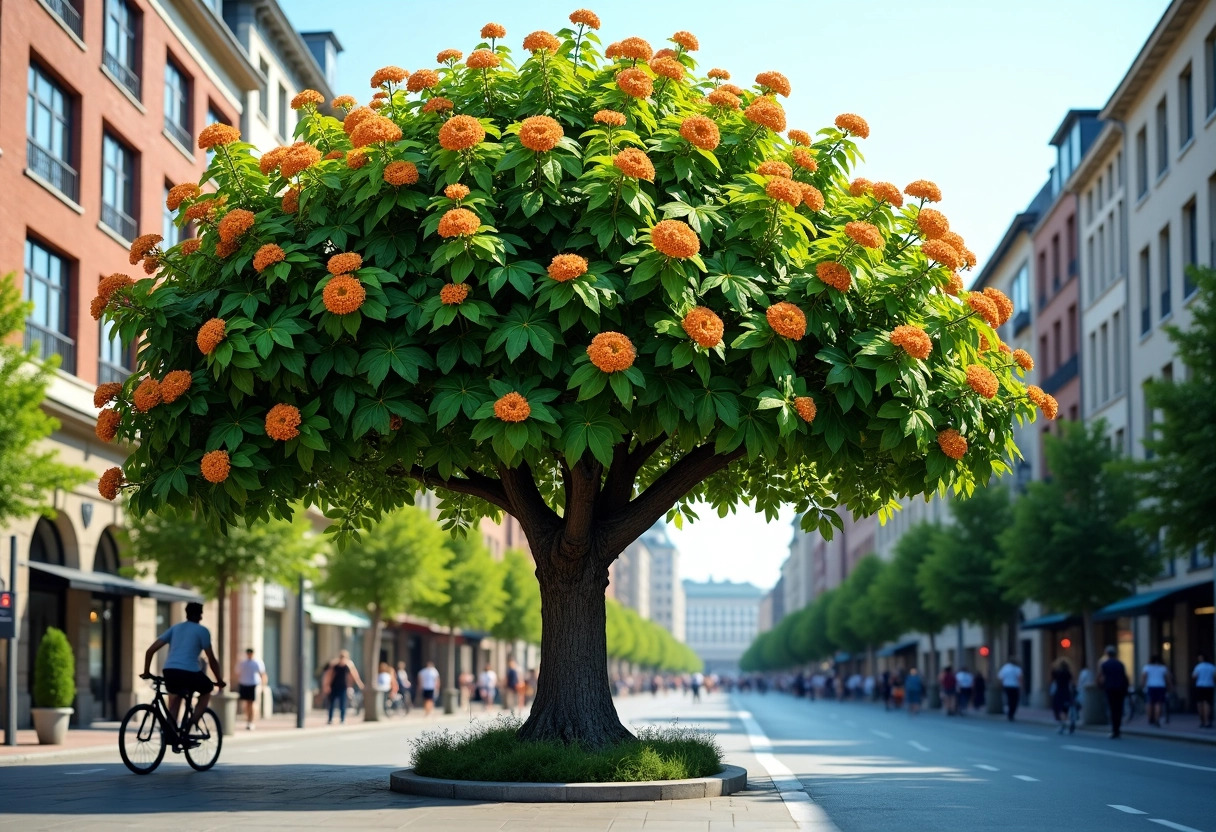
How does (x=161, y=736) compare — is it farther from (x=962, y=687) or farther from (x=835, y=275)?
(x=962, y=687)

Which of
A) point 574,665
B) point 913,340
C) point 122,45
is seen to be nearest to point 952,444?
point 913,340

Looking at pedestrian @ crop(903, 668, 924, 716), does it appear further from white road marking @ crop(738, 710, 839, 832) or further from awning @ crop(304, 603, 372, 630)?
white road marking @ crop(738, 710, 839, 832)

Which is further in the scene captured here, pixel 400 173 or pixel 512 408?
pixel 400 173

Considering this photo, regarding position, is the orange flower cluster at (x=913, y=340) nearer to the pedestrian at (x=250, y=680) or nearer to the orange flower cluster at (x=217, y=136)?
the orange flower cluster at (x=217, y=136)

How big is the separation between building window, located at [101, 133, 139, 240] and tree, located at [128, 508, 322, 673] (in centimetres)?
678

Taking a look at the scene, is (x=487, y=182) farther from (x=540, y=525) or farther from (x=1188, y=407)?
(x=1188, y=407)

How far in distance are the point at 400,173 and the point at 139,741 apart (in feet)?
22.5

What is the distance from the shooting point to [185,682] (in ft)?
51.6

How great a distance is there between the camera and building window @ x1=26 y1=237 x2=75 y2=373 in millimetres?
28922

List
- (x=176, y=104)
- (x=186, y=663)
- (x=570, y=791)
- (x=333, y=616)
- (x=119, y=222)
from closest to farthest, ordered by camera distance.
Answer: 1. (x=570, y=791)
2. (x=186, y=663)
3. (x=119, y=222)
4. (x=176, y=104)
5. (x=333, y=616)

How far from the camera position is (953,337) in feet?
43.9

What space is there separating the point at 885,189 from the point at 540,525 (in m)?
4.48

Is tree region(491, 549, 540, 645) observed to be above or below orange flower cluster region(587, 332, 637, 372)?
below

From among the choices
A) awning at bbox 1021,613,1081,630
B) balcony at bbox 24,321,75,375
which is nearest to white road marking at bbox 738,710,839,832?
balcony at bbox 24,321,75,375
